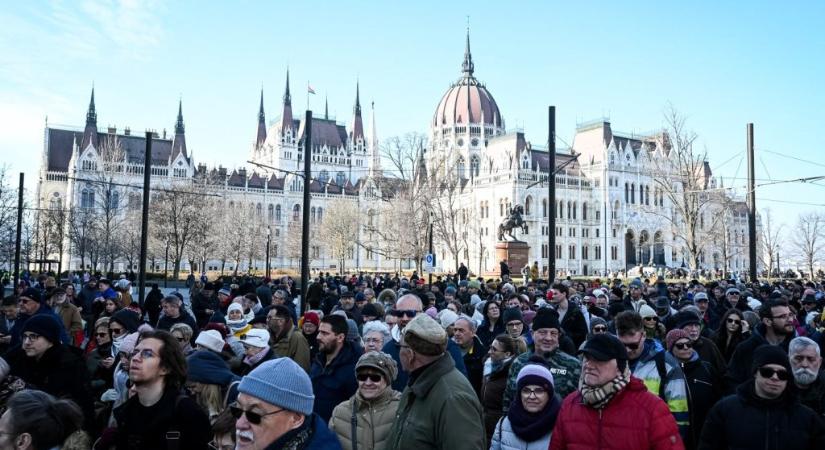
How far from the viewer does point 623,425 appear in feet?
11.8

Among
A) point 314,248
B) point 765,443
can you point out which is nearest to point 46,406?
point 765,443

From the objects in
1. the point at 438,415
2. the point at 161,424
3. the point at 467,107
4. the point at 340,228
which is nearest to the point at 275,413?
the point at 438,415

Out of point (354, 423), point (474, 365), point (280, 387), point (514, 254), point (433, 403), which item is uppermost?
point (514, 254)

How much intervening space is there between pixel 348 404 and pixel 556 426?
49.7 inches

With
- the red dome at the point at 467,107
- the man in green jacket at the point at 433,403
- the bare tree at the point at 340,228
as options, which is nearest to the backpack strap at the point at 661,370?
the man in green jacket at the point at 433,403

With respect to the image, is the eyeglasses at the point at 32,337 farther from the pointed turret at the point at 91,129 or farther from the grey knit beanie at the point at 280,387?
the pointed turret at the point at 91,129

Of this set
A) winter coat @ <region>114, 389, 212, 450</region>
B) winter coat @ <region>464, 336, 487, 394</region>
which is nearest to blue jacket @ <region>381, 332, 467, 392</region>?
A: winter coat @ <region>464, 336, 487, 394</region>

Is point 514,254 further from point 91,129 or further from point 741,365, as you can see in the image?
point 91,129

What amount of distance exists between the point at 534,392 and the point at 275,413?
6.29ft

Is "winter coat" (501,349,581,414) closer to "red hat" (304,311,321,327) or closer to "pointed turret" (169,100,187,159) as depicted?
"red hat" (304,311,321,327)

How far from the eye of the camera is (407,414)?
371 centimetres

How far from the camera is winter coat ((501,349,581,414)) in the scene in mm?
5078

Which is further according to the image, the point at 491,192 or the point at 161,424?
the point at 491,192

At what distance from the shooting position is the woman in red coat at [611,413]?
141 inches
